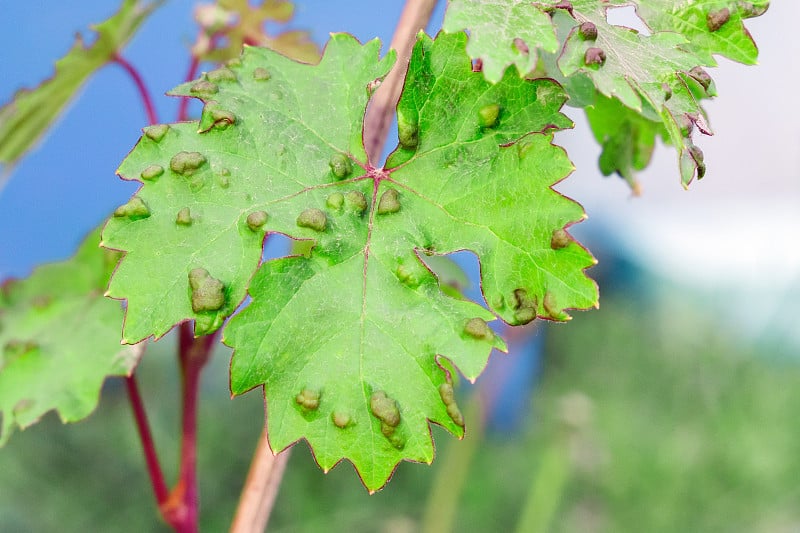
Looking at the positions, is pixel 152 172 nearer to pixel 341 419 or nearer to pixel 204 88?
pixel 204 88

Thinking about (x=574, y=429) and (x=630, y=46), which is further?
(x=574, y=429)

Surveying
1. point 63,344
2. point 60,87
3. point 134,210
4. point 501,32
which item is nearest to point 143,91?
point 60,87

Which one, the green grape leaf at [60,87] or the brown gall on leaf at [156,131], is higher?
the brown gall on leaf at [156,131]

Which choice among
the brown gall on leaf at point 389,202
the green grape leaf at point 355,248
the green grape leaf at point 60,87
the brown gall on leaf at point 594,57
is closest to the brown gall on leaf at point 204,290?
the green grape leaf at point 355,248

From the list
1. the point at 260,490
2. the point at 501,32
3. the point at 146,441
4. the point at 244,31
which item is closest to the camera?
the point at 501,32

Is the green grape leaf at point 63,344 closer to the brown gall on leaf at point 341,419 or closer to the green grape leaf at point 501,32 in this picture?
the brown gall on leaf at point 341,419

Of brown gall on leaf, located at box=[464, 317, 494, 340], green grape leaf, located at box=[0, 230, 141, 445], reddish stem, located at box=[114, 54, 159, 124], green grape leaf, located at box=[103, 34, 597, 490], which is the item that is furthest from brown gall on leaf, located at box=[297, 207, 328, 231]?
reddish stem, located at box=[114, 54, 159, 124]
